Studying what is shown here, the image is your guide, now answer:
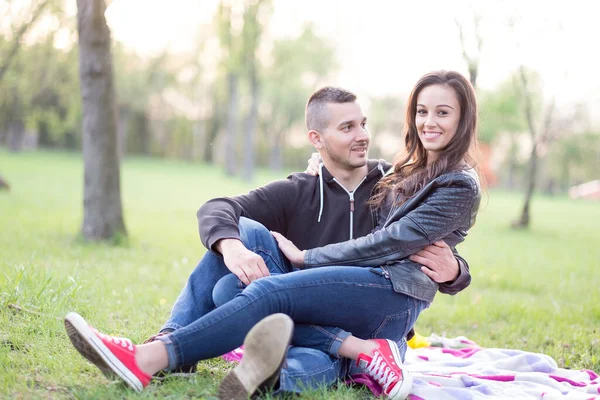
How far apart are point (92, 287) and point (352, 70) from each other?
33.8m

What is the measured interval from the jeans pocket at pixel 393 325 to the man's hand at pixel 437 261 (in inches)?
9.0

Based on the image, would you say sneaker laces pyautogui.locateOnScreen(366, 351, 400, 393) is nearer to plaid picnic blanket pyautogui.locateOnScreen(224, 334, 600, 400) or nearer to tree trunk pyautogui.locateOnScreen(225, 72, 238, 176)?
plaid picnic blanket pyautogui.locateOnScreen(224, 334, 600, 400)

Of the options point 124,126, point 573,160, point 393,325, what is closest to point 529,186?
point 393,325

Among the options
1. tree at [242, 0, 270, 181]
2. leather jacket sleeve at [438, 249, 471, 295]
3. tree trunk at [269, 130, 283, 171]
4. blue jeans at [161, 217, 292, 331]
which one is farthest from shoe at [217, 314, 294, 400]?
tree trunk at [269, 130, 283, 171]

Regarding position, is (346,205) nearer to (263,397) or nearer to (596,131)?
(263,397)

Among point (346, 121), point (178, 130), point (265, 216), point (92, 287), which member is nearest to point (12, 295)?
point (92, 287)

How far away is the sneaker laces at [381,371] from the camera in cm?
299

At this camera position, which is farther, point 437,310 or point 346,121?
point 437,310

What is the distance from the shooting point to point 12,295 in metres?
3.84

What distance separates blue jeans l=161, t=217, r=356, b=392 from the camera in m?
2.90

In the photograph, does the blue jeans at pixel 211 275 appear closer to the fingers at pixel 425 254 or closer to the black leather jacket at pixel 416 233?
the black leather jacket at pixel 416 233

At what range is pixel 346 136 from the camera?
12.7 ft

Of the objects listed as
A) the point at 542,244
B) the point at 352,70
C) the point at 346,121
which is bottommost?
the point at 542,244

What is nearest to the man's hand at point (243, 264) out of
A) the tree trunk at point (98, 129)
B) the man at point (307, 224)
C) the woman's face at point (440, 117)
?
the man at point (307, 224)
